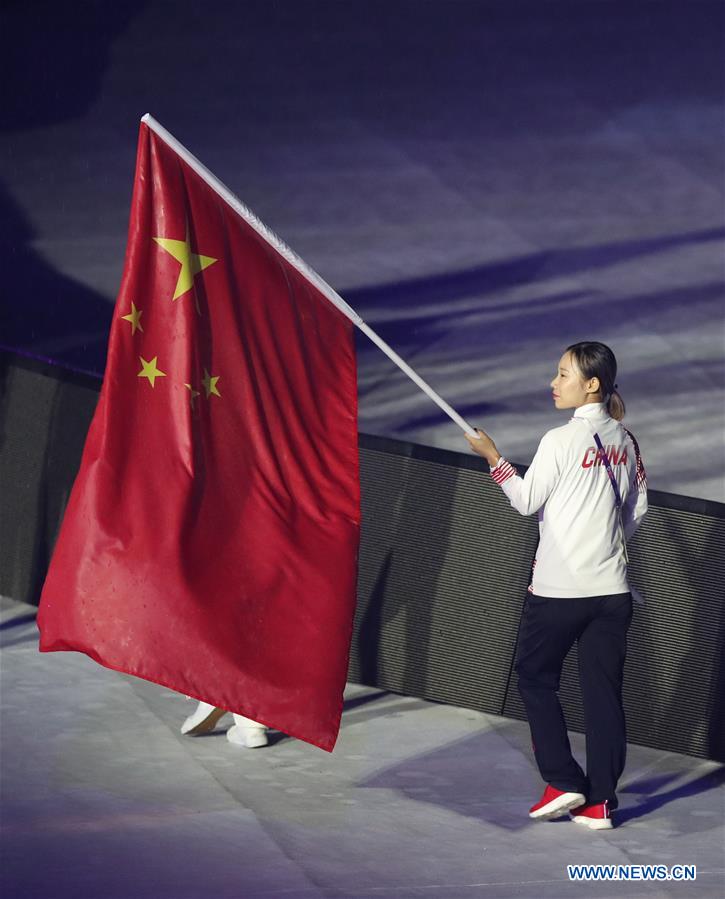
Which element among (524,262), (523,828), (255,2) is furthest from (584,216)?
(523,828)

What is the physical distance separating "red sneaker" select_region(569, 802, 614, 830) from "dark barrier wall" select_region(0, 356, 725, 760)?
0.90 m

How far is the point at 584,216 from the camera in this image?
15.2 m

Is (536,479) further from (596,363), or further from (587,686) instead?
(587,686)

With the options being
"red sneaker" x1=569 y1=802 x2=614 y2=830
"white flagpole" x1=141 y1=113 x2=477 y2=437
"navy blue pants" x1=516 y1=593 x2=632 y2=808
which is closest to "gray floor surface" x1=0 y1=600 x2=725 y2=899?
"red sneaker" x1=569 y1=802 x2=614 y2=830

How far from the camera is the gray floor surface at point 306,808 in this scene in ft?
16.5

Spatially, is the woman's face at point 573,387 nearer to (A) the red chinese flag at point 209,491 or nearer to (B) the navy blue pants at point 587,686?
(B) the navy blue pants at point 587,686

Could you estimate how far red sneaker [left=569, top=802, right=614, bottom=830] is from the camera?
5.56 m

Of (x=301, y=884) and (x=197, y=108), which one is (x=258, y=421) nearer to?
(x=301, y=884)

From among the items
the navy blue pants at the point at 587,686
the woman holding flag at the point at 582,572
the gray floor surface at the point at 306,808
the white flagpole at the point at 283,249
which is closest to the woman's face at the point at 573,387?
the woman holding flag at the point at 582,572

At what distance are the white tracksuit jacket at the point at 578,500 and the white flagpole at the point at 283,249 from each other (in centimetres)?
29

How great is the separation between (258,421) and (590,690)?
4.93 ft

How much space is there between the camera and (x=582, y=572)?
5.45 m

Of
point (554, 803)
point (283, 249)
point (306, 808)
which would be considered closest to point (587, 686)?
point (554, 803)

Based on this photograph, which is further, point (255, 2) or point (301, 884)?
point (255, 2)
